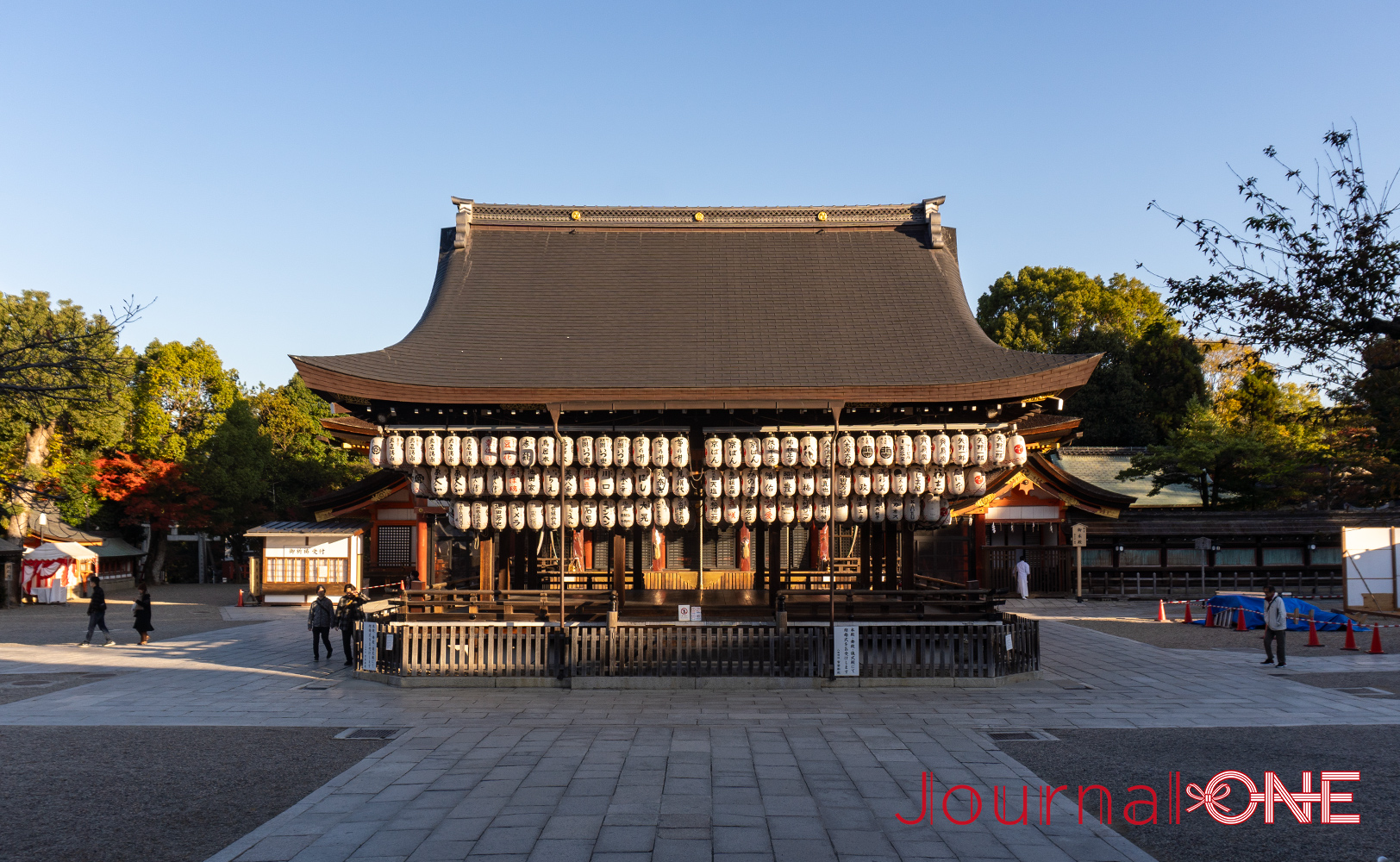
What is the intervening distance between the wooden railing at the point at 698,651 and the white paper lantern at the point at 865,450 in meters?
2.84

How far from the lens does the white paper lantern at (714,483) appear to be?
1502cm

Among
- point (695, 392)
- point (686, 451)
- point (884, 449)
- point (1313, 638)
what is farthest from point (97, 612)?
point (1313, 638)

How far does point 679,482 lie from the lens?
15.1 meters

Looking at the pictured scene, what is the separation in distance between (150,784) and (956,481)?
1241cm

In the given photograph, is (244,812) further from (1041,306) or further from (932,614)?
(1041,306)

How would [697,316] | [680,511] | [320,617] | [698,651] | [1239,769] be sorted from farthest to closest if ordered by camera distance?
[697,316], [320,617], [680,511], [698,651], [1239,769]

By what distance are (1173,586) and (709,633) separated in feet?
86.3

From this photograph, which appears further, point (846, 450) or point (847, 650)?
point (846, 450)

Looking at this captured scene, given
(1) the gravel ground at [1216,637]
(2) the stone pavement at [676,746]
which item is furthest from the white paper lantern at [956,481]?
(1) the gravel ground at [1216,637]

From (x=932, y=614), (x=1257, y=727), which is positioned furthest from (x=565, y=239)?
(x=1257, y=727)

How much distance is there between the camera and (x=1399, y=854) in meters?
6.78

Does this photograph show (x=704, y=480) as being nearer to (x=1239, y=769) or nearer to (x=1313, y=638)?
(x=1239, y=769)

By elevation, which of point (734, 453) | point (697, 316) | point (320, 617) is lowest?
point (320, 617)

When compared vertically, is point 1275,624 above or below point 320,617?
below
